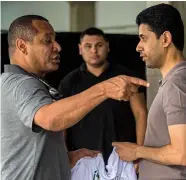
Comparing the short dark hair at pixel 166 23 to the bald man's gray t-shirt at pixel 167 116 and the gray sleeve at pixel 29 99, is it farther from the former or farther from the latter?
the gray sleeve at pixel 29 99

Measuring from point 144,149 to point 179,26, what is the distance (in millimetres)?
616

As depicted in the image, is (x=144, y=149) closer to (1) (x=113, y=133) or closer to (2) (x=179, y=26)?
(2) (x=179, y=26)

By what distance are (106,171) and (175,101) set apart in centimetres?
59

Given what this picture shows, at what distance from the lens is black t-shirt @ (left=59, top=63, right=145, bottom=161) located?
3580mm

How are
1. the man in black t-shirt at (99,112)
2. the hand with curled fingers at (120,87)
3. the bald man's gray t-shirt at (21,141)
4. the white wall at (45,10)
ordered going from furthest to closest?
the white wall at (45,10), the man in black t-shirt at (99,112), the bald man's gray t-shirt at (21,141), the hand with curled fingers at (120,87)

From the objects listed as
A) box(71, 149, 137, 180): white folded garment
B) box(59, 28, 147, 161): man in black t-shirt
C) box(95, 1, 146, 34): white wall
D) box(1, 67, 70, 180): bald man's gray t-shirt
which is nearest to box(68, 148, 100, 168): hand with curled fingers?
box(71, 149, 137, 180): white folded garment

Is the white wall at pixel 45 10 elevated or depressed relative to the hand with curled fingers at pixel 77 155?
elevated

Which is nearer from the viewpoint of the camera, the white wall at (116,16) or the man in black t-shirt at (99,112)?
the man in black t-shirt at (99,112)

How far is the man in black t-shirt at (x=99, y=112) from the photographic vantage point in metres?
3.57

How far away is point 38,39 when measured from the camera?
7.06ft

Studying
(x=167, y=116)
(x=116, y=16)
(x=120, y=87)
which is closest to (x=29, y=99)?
(x=120, y=87)

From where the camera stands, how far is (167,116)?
195cm

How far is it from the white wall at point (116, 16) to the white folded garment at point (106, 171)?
4231mm

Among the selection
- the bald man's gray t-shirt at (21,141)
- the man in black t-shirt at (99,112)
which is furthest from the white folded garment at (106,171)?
the man in black t-shirt at (99,112)
